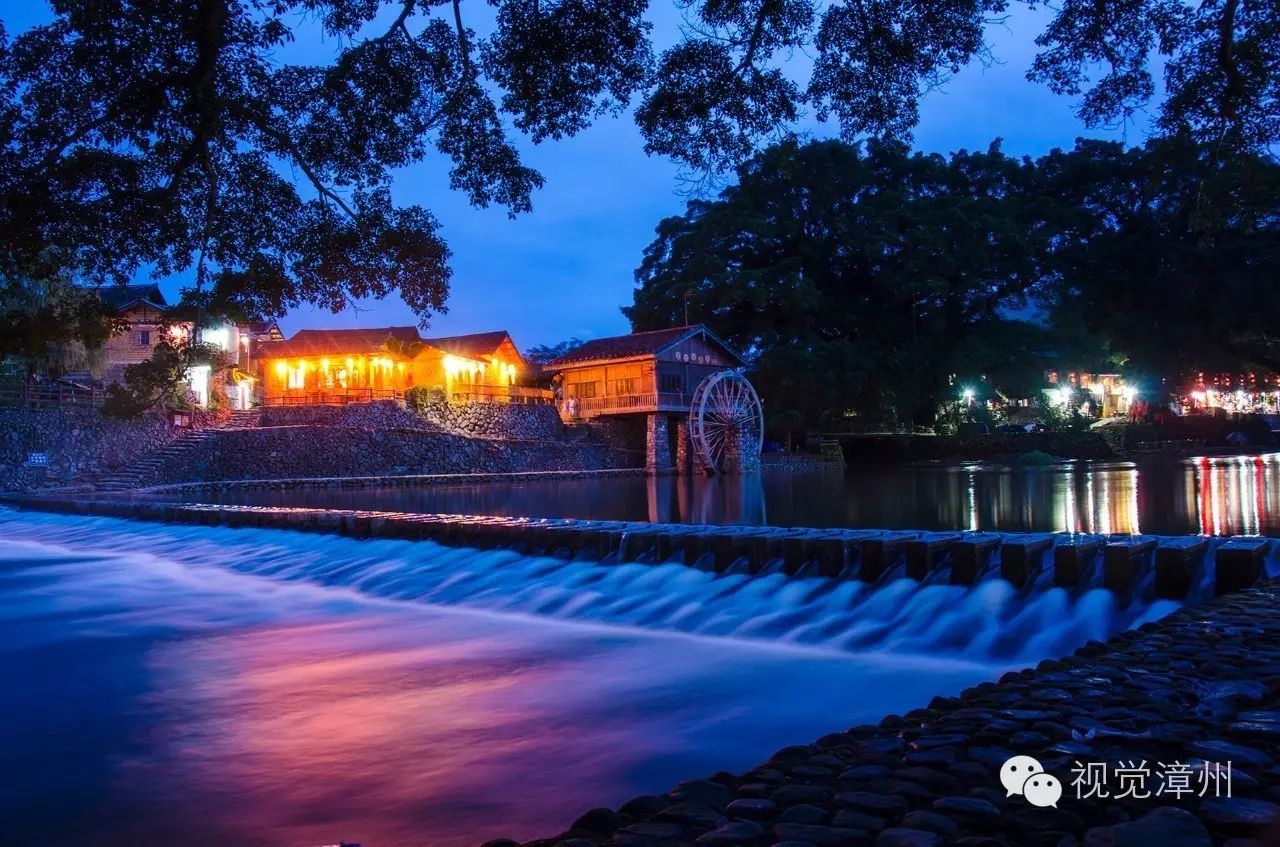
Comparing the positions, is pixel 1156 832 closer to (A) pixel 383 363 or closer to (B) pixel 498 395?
(B) pixel 498 395

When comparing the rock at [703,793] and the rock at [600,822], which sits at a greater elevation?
the rock at [703,793]

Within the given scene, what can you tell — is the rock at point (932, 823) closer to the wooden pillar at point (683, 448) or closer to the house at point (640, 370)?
the house at point (640, 370)

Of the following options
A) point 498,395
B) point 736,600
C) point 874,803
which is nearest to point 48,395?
point 498,395

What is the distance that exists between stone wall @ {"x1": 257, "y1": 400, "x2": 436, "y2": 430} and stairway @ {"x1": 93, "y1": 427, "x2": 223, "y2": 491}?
3.32 metres

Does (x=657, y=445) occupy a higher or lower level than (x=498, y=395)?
lower

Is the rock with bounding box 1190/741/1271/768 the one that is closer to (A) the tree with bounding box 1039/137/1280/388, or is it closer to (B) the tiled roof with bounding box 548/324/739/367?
(A) the tree with bounding box 1039/137/1280/388

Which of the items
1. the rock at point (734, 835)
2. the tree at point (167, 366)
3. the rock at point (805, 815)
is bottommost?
the rock at point (734, 835)

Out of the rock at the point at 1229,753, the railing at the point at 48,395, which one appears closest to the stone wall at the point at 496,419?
the railing at the point at 48,395

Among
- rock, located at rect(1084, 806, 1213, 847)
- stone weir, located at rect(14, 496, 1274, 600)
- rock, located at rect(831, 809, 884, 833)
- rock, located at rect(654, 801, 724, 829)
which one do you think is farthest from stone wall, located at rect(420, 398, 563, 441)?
rock, located at rect(1084, 806, 1213, 847)

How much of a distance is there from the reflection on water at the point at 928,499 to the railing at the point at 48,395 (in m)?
6.01

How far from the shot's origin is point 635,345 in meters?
34.4

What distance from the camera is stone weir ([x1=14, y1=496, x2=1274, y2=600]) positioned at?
5.53 m

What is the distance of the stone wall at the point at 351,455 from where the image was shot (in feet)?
92.6

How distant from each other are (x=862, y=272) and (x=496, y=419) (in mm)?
17963
